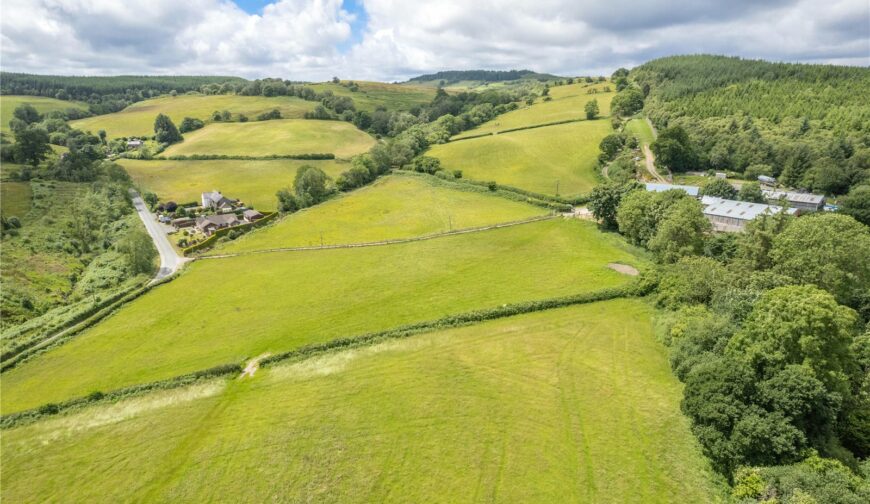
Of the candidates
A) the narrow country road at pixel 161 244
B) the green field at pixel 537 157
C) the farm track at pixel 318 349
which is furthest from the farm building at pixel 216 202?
the farm track at pixel 318 349

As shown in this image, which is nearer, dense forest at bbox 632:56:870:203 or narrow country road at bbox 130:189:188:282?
narrow country road at bbox 130:189:188:282

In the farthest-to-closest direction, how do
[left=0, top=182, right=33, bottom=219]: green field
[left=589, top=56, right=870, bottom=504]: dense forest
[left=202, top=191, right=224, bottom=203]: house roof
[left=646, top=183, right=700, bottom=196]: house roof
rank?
[left=202, top=191, right=224, bottom=203]: house roof < [left=646, top=183, right=700, bottom=196]: house roof < [left=0, top=182, right=33, bottom=219]: green field < [left=589, top=56, right=870, bottom=504]: dense forest

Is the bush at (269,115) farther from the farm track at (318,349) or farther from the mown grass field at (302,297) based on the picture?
the farm track at (318,349)

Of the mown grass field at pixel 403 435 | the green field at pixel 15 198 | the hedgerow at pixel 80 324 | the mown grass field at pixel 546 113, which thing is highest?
the mown grass field at pixel 546 113

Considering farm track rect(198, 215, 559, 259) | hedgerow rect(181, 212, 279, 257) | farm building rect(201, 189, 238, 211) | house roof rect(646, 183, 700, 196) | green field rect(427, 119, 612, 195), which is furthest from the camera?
green field rect(427, 119, 612, 195)

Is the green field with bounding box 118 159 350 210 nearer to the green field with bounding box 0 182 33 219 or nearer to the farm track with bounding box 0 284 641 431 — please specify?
the green field with bounding box 0 182 33 219

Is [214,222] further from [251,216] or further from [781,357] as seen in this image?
[781,357]

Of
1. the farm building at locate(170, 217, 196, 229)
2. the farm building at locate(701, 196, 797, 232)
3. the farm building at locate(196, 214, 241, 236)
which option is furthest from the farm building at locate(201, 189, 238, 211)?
the farm building at locate(701, 196, 797, 232)
